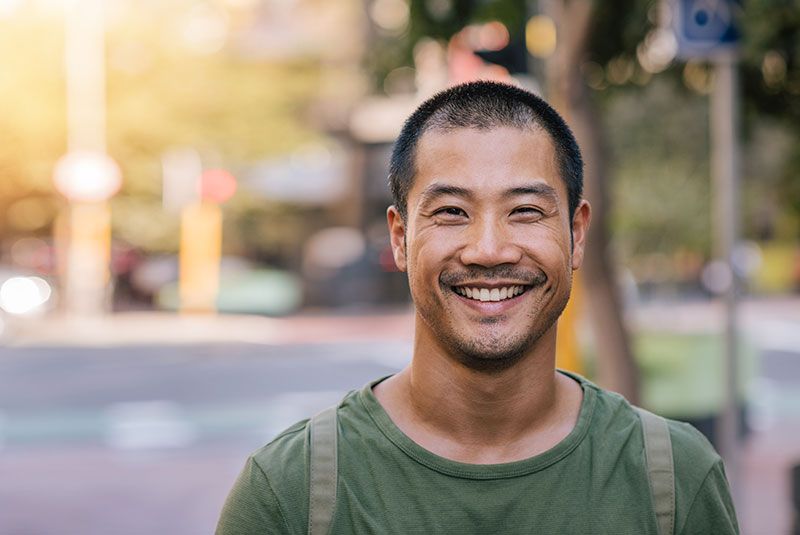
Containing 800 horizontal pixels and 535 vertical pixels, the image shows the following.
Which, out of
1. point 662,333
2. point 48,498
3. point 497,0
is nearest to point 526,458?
point 497,0

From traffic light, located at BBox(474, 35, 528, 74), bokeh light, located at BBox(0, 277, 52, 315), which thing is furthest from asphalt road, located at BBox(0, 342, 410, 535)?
bokeh light, located at BBox(0, 277, 52, 315)

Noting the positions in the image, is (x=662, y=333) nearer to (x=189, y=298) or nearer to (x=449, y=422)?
(x=449, y=422)

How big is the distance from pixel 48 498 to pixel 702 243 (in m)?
10.4

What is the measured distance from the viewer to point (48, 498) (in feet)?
24.7

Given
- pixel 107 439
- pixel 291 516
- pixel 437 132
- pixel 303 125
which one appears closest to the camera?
pixel 291 516

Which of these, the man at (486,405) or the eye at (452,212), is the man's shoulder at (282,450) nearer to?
the man at (486,405)

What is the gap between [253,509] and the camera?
177cm

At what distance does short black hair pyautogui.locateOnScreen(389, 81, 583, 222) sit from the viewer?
1876 mm

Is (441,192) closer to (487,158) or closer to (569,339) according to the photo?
(487,158)

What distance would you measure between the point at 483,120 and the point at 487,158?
0.08 meters

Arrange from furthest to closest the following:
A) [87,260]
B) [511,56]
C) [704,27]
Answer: [87,260], [511,56], [704,27]

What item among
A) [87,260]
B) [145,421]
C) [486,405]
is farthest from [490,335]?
[87,260]

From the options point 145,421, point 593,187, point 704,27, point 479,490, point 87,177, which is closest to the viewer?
point 479,490

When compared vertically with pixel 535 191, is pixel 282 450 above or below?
below
